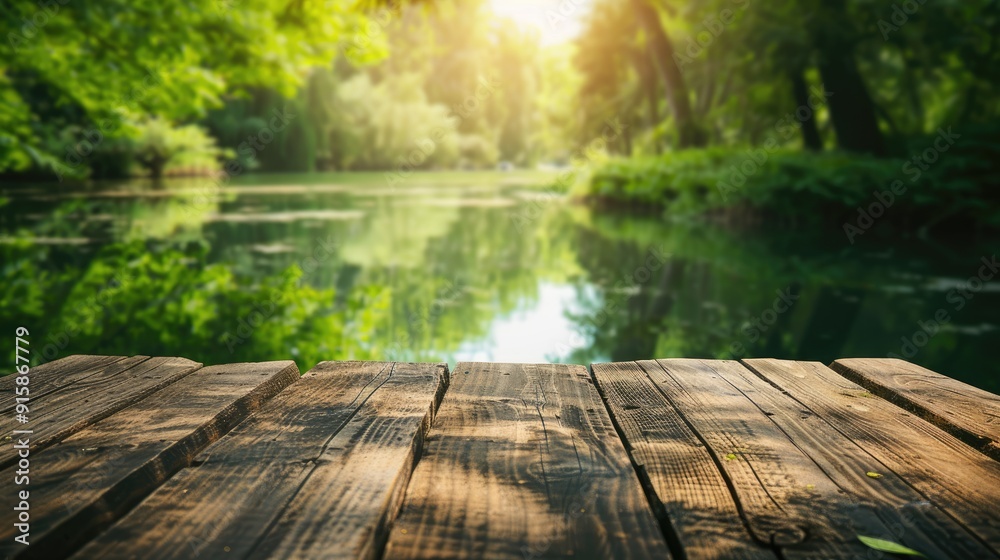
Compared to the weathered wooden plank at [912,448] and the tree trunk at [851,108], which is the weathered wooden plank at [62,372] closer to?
the weathered wooden plank at [912,448]

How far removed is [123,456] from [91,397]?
508 mm

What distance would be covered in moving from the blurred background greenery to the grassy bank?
53 millimetres

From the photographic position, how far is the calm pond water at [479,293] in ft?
18.4

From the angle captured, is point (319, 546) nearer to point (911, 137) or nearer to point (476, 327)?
point (476, 327)

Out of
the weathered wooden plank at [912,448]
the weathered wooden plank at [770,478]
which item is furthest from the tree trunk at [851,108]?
the weathered wooden plank at [770,478]

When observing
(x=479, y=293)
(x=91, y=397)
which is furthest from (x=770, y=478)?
(x=479, y=293)

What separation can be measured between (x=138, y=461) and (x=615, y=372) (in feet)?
4.29

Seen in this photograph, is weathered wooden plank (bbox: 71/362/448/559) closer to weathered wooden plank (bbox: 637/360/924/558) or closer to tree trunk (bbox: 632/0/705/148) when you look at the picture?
weathered wooden plank (bbox: 637/360/924/558)

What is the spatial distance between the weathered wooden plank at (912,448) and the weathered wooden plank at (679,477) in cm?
35

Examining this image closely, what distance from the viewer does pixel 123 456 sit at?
140 cm

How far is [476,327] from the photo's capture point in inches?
251

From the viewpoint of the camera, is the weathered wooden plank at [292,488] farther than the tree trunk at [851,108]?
No

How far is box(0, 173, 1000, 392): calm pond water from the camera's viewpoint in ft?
18.4

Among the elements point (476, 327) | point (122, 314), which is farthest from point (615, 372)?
point (122, 314)
